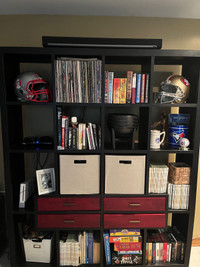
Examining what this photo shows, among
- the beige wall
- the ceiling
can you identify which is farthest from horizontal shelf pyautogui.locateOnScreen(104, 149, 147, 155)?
the ceiling

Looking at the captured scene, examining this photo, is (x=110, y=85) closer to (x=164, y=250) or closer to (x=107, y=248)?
(x=107, y=248)

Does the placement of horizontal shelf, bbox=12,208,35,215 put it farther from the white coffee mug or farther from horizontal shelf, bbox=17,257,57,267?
the white coffee mug

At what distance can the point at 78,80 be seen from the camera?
1.52 m

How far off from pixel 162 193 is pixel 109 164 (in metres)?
0.55

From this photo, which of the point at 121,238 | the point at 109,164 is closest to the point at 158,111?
the point at 109,164

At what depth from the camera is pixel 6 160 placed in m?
1.58

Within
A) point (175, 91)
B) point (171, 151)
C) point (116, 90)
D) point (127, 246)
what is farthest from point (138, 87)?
point (127, 246)

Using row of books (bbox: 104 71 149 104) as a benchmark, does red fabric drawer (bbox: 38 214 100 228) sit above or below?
below

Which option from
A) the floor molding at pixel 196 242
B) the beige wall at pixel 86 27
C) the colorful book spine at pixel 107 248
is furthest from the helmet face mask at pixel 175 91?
the floor molding at pixel 196 242

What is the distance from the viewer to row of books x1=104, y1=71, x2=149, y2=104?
1.54 metres

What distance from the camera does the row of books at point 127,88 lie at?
154cm

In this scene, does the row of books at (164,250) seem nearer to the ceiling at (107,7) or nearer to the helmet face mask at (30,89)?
the helmet face mask at (30,89)

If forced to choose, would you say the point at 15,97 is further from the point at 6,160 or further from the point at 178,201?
the point at 178,201

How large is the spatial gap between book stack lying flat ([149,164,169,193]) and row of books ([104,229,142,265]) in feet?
1.39
